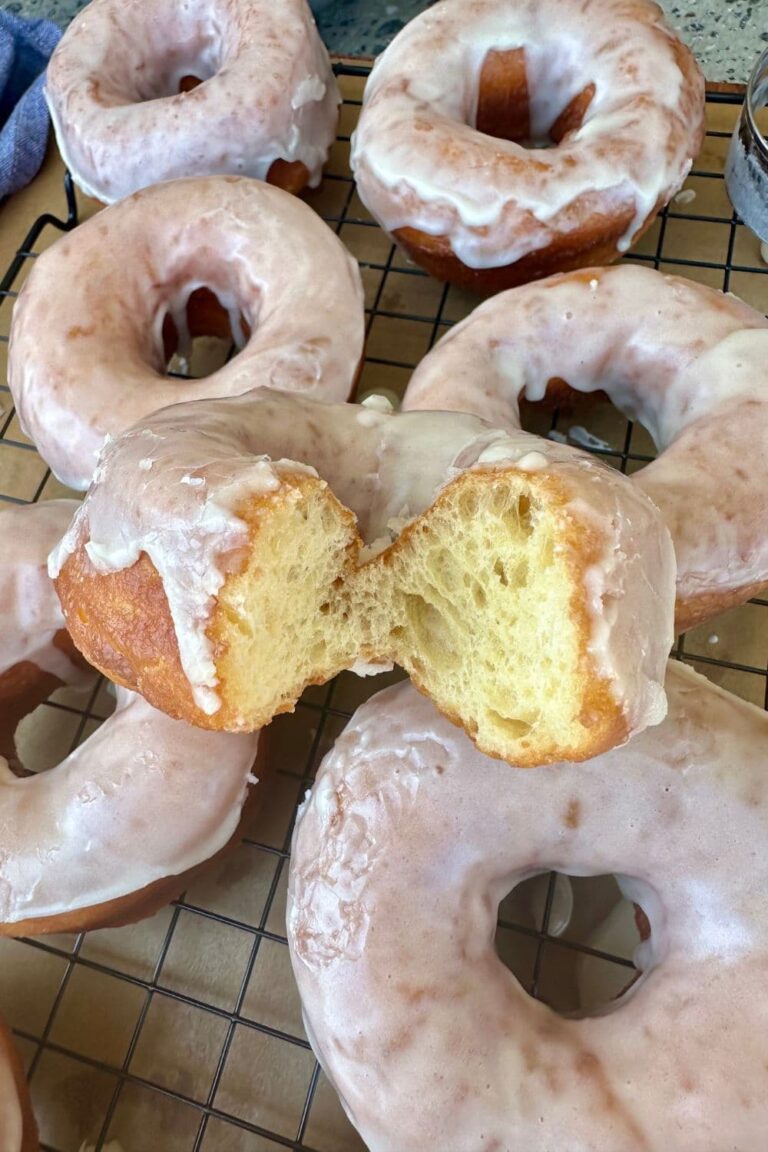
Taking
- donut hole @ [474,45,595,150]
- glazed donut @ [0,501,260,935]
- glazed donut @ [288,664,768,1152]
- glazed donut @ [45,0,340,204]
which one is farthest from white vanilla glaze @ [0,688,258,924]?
donut hole @ [474,45,595,150]

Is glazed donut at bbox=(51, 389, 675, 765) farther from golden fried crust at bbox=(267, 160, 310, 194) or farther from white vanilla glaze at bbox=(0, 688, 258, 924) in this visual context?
golden fried crust at bbox=(267, 160, 310, 194)

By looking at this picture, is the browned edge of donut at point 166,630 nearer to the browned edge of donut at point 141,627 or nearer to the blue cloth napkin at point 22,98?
the browned edge of donut at point 141,627

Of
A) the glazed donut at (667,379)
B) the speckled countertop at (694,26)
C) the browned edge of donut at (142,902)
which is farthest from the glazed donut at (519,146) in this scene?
the browned edge of donut at (142,902)

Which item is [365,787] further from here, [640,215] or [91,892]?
[640,215]

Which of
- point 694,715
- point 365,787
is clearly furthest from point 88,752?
point 694,715

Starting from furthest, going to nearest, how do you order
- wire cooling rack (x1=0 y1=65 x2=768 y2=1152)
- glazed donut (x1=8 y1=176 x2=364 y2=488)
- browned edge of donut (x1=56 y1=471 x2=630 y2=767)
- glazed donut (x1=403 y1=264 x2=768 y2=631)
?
glazed donut (x1=8 y1=176 x2=364 y2=488) → wire cooling rack (x1=0 y1=65 x2=768 y2=1152) → glazed donut (x1=403 y1=264 x2=768 y2=631) → browned edge of donut (x1=56 y1=471 x2=630 y2=767)

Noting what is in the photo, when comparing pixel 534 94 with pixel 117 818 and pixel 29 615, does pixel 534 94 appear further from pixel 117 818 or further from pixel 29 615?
pixel 117 818
